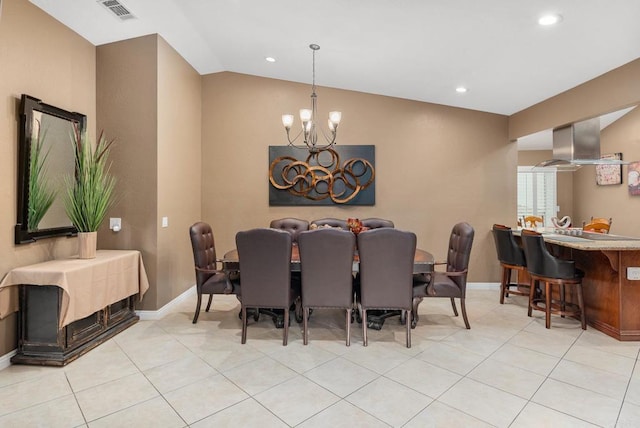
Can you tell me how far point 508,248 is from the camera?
4273 millimetres

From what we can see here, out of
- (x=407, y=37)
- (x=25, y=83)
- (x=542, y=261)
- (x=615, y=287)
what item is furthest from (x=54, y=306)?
(x=615, y=287)

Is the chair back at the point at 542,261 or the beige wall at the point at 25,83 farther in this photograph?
the chair back at the point at 542,261

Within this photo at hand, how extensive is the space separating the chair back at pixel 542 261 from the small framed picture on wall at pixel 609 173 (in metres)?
3.60

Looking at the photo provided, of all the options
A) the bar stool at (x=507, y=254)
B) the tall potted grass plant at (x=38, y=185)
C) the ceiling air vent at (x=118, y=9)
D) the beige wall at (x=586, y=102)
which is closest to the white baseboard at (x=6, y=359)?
the tall potted grass plant at (x=38, y=185)

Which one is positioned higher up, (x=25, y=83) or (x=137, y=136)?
(x=25, y=83)

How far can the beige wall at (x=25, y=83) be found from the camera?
2648 mm

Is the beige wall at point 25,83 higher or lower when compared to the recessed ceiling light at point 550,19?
lower

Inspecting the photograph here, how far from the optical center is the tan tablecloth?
2.62m

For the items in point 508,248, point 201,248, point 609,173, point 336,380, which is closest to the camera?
point 336,380

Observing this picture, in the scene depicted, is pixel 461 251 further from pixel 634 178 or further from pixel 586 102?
pixel 634 178

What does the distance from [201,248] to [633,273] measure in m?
4.17

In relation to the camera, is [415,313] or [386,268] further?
[415,313]

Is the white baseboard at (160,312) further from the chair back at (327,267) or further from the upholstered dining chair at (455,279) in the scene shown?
the upholstered dining chair at (455,279)

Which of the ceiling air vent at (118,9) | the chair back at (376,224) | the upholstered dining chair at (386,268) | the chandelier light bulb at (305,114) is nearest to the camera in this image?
the upholstered dining chair at (386,268)
